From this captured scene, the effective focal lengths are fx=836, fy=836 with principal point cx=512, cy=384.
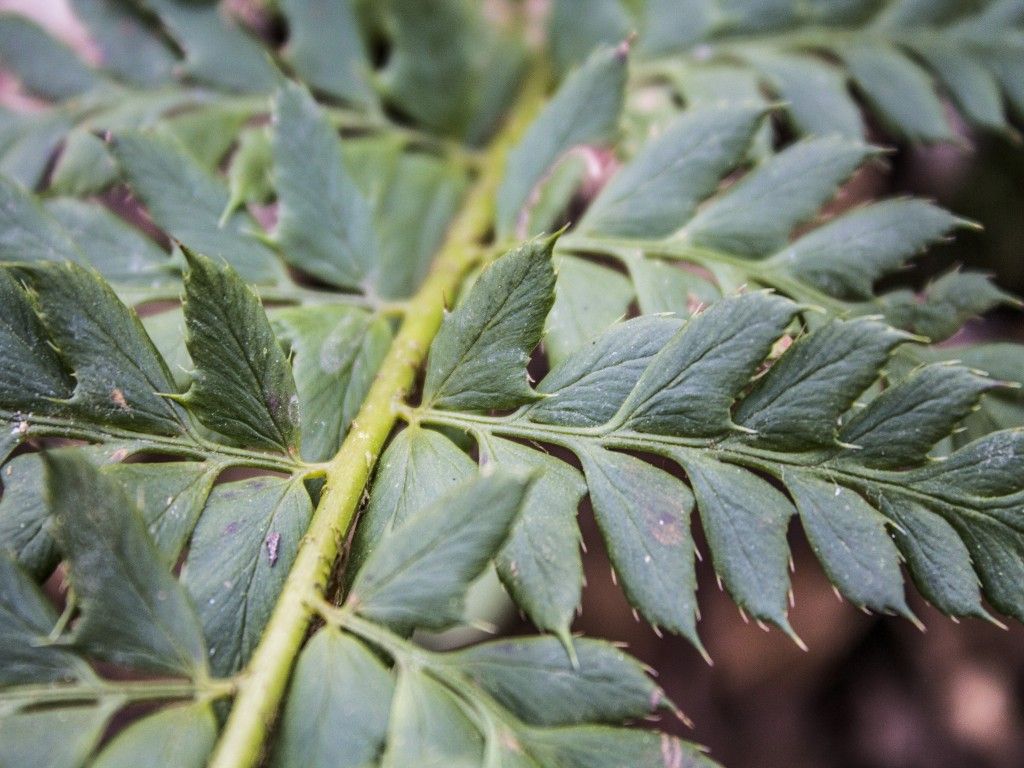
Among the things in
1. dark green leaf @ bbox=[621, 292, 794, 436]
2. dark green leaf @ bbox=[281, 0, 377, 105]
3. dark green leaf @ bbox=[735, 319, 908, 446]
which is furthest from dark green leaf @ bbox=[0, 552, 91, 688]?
dark green leaf @ bbox=[281, 0, 377, 105]

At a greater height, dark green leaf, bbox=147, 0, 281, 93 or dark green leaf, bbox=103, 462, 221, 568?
dark green leaf, bbox=147, 0, 281, 93

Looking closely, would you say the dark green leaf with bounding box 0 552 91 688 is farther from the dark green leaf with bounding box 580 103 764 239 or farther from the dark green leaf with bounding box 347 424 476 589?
the dark green leaf with bounding box 580 103 764 239

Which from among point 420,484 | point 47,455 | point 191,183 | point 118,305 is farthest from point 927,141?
point 47,455

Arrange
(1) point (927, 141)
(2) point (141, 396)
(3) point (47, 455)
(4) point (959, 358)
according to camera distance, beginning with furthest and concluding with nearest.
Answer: (1) point (927, 141)
(4) point (959, 358)
(2) point (141, 396)
(3) point (47, 455)

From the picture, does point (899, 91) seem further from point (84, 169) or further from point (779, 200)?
point (84, 169)

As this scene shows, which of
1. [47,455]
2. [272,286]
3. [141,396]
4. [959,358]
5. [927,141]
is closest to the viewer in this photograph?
[47,455]

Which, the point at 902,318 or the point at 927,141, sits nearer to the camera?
the point at 902,318

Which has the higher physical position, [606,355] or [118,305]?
[118,305]

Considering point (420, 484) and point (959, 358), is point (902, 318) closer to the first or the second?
point (959, 358)
